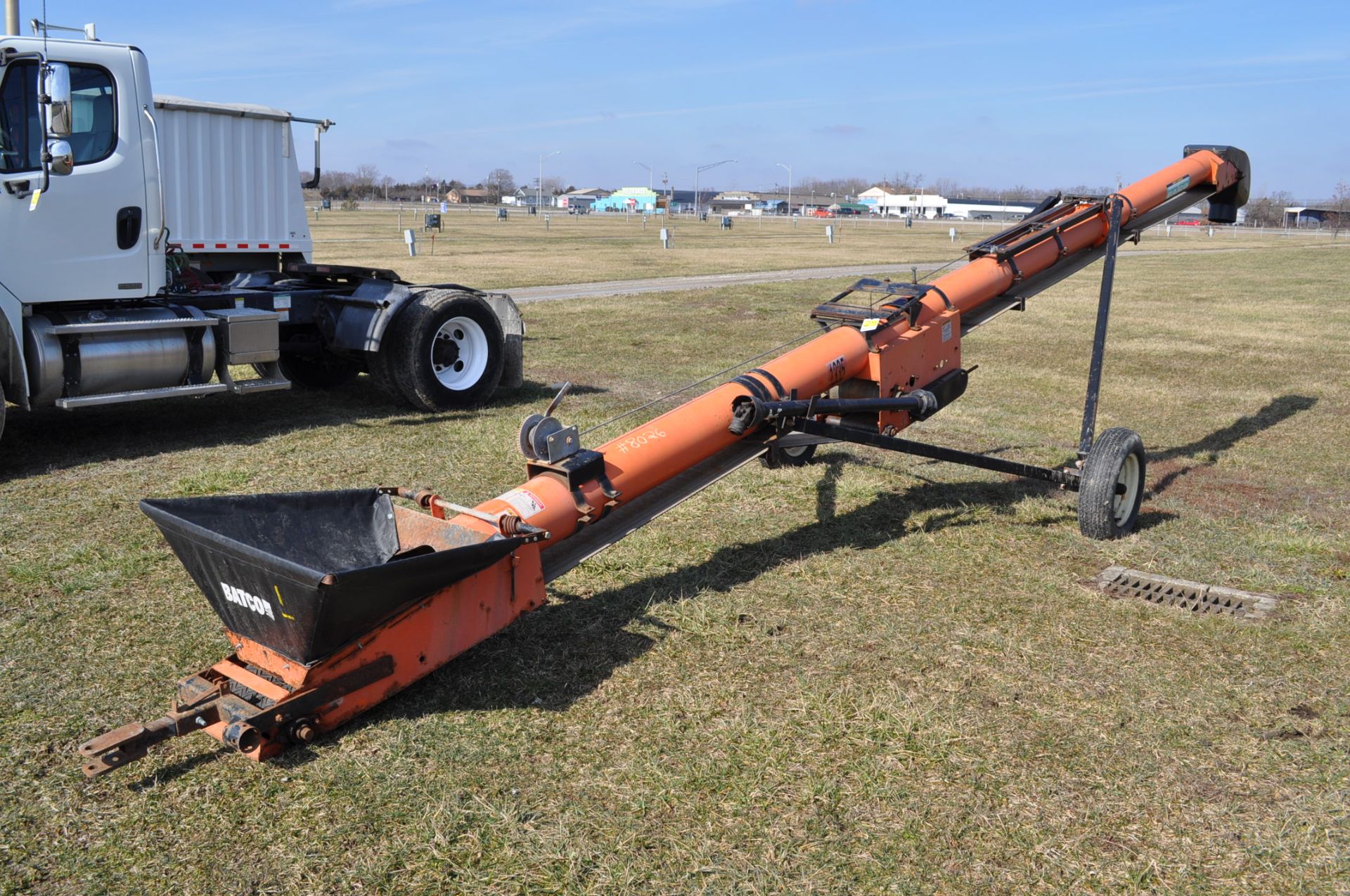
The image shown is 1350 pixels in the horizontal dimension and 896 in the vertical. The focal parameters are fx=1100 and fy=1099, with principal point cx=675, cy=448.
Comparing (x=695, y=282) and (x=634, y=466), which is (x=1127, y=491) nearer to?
(x=634, y=466)

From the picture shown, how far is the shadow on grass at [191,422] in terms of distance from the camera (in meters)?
8.30

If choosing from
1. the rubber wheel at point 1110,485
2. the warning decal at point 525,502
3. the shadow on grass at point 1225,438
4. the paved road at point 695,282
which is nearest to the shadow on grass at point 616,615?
the rubber wheel at point 1110,485

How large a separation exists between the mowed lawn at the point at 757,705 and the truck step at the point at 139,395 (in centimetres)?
45

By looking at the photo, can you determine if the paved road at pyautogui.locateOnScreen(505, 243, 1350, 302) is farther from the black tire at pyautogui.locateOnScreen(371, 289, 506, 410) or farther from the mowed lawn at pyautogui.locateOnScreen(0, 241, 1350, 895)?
the mowed lawn at pyautogui.locateOnScreen(0, 241, 1350, 895)

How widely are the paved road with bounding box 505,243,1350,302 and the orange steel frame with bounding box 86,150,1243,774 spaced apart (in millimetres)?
9697

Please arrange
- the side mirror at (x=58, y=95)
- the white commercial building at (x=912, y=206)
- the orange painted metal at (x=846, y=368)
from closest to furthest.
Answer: the orange painted metal at (x=846, y=368), the side mirror at (x=58, y=95), the white commercial building at (x=912, y=206)

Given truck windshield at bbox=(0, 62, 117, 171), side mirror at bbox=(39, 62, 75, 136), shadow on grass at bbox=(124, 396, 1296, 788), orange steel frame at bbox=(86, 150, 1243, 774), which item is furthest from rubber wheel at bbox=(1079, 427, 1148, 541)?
truck windshield at bbox=(0, 62, 117, 171)

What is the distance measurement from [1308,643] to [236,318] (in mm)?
7652

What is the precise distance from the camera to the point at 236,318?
345 inches

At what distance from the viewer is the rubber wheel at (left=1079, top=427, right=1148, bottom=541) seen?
21.2 ft

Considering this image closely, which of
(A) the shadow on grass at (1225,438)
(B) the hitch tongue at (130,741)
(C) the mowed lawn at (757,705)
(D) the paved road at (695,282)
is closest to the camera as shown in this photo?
(C) the mowed lawn at (757,705)

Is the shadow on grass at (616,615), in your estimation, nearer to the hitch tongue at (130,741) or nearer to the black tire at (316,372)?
the hitch tongue at (130,741)

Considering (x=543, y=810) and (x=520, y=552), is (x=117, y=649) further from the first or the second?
(x=543, y=810)

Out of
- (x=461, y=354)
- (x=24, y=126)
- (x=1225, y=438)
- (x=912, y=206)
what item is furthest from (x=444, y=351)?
(x=912, y=206)
